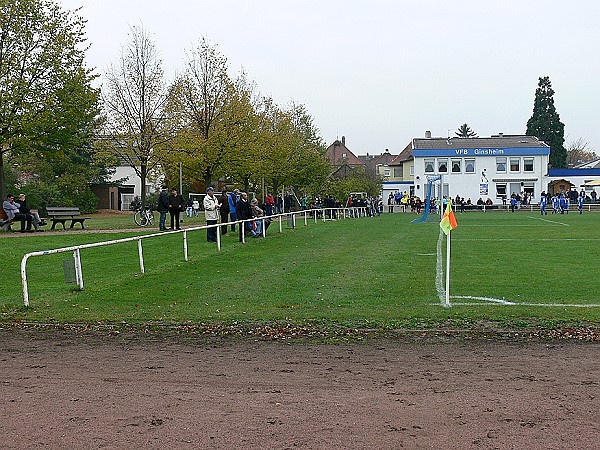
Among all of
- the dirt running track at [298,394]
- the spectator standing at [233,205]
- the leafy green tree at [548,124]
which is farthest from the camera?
the leafy green tree at [548,124]

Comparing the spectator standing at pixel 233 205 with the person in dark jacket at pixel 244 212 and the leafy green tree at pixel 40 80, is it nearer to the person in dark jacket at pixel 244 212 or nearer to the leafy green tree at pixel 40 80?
the person in dark jacket at pixel 244 212

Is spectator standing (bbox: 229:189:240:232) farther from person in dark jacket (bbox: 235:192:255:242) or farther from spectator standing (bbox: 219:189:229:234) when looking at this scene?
person in dark jacket (bbox: 235:192:255:242)

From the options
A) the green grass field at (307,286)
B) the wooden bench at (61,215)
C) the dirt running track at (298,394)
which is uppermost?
the wooden bench at (61,215)

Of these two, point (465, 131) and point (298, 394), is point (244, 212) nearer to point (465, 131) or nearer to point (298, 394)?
point (298, 394)

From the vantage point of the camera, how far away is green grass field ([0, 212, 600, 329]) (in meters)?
11.0

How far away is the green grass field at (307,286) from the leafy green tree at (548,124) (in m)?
87.9

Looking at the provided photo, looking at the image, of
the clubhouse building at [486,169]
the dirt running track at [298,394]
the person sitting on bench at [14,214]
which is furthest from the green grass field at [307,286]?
the clubhouse building at [486,169]

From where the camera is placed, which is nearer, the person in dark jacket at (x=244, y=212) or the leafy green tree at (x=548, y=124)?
the person in dark jacket at (x=244, y=212)

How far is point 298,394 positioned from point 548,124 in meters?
107

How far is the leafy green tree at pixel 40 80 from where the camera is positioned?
29.5m

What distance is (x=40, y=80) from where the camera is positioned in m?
30.7

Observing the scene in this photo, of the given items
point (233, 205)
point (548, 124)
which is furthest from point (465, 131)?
point (233, 205)

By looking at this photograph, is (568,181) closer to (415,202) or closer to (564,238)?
(415,202)

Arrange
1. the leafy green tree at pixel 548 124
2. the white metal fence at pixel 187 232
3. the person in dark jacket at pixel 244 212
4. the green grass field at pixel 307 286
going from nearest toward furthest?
the green grass field at pixel 307 286, the white metal fence at pixel 187 232, the person in dark jacket at pixel 244 212, the leafy green tree at pixel 548 124
